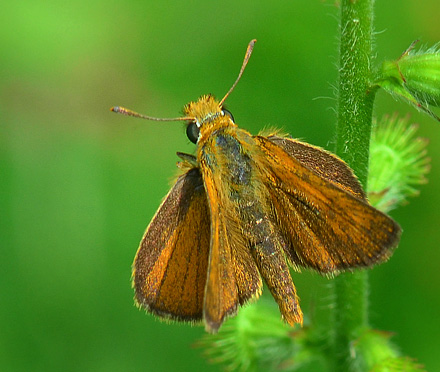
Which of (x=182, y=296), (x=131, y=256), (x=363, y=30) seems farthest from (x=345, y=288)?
(x=131, y=256)

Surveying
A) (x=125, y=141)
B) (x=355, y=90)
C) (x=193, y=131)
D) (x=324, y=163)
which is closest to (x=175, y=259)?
(x=193, y=131)

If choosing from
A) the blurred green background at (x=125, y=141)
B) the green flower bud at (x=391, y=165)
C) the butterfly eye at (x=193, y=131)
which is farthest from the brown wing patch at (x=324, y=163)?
the blurred green background at (x=125, y=141)

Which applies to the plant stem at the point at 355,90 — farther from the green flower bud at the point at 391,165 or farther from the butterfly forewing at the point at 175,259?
the butterfly forewing at the point at 175,259

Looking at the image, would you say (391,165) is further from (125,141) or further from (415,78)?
(125,141)

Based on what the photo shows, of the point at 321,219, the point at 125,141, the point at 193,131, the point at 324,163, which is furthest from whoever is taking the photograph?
the point at 125,141

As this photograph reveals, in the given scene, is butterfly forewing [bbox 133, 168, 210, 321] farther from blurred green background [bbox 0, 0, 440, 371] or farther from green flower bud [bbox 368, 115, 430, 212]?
blurred green background [bbox 0, 0, 440, 371]

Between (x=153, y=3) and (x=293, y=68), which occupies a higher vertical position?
(x=153, y=3)

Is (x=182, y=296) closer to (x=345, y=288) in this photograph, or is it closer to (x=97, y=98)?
(x=345, y=288)
